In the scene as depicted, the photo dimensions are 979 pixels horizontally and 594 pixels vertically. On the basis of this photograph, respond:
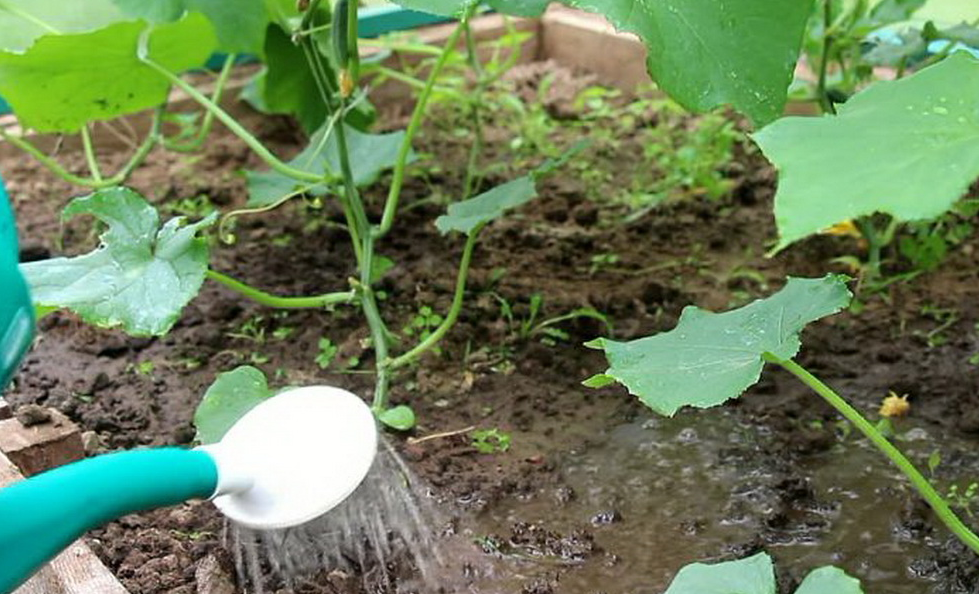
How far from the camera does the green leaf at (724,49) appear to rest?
1.46 meters

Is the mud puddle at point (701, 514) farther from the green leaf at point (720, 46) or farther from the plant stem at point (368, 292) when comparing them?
the green leaf at point (720, 46)

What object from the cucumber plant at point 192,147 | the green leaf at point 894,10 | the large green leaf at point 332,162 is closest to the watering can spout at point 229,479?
the cucumber plant at point 192,147

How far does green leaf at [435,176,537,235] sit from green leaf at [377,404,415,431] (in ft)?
0.87

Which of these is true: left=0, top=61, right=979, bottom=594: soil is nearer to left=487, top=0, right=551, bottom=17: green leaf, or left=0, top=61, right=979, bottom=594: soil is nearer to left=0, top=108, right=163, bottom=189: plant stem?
left=0, top=108, right=163, bottom=189: plant stem

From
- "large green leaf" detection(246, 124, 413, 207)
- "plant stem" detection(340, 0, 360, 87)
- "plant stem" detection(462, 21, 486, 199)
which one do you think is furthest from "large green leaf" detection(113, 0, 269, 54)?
"plant stem" detection(462, 21, 486, 199)

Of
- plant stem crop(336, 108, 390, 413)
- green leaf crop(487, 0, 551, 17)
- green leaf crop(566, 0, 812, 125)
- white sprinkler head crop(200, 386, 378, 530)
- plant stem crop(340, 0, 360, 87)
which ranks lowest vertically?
plant stem crop(336, 108, 390, 413)

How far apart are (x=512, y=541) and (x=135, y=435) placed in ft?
1.88

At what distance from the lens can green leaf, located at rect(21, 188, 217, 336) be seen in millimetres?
1513

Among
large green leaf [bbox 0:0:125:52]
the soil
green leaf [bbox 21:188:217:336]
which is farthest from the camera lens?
large green leaf [bbox 0:0:125:52]

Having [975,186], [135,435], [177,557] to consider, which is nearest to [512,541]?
[177,557]

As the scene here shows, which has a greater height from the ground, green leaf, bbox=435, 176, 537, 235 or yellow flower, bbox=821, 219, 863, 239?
green leaf, bbox=435, 176, 537, 235

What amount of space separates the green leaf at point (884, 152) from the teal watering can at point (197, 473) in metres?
0.55

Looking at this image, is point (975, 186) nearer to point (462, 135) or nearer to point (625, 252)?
point (625, 252)

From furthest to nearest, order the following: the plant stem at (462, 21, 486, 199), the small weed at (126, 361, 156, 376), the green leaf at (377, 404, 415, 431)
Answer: the plant stem at (462, 21, 486, 199) → the small weed at (126, 361, 156, 376) → the green leaf at (377, 404, 415, 431)
